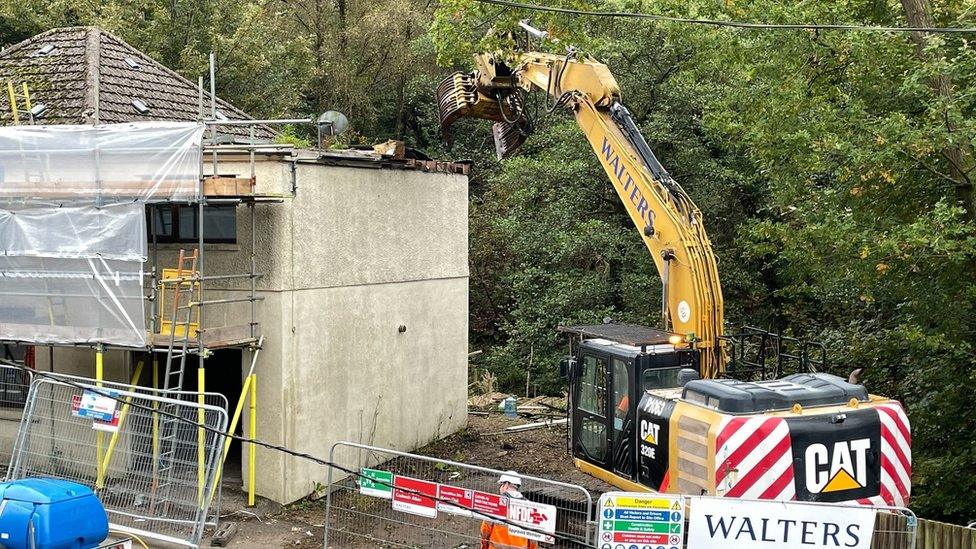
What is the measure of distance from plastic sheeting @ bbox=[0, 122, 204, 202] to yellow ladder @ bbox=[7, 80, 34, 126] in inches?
34.9

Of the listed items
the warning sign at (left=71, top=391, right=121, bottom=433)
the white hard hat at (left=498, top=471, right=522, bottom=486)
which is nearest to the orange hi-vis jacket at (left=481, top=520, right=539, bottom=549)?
the white hard hat at (left=498, top=471, right=522, bottom=486)

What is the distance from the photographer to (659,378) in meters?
11.7

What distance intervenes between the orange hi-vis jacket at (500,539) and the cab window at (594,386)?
8.38 ft

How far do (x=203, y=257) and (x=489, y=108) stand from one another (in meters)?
5.51

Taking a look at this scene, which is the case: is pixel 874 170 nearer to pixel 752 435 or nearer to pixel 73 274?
pixel 752 435

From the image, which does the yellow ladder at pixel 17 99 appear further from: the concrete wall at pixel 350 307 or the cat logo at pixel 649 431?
the cat logo at pixel 649 431

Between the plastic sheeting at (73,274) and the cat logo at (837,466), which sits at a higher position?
the plastic sheeting at (73,274)

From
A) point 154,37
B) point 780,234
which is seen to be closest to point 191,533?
point 780,234

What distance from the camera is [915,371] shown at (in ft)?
49.6

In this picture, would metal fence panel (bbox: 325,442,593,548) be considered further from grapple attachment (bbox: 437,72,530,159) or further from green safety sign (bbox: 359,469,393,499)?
grapple attachment (bbox: 437,72,530,159)

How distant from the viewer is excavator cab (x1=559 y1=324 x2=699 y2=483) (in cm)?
1165

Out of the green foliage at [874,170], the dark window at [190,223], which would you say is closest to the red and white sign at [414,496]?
the dark window at [190,223]

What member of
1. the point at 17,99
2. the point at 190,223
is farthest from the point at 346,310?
the point at 17,99

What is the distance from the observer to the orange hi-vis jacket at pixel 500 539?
33.1 feet
